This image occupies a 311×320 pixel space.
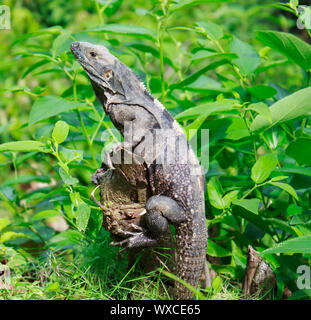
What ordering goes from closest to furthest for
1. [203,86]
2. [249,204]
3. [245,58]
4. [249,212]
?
[249,204] < [249,212] < [245,58] < [203,86]

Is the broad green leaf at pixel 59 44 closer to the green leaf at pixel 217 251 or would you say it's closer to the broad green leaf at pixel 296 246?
the green leaf at pixel 217 251

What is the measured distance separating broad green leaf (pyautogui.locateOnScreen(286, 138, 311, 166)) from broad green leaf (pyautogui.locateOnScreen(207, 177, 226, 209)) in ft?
1.44

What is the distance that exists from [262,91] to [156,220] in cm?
109

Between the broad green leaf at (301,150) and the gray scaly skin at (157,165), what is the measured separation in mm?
568

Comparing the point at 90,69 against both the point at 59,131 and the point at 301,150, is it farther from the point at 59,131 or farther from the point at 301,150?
the point at 301,150

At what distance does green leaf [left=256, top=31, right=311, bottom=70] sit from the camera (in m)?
2.17

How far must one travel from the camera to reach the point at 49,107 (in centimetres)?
226

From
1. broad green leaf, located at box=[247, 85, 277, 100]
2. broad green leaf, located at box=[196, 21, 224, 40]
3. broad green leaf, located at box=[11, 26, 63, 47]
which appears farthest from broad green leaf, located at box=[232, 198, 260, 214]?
broad green leaf, located at box=[11, 26, 63, 47]

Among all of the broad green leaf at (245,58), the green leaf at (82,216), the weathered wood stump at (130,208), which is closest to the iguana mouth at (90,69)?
the weathered wood stump at (130,208)

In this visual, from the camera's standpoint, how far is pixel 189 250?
195 cm

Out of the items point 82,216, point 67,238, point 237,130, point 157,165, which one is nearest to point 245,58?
point 237,130

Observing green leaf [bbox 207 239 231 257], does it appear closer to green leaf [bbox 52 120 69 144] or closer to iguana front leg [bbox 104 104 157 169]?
iguana front leg [bbox 104 104 157 169]

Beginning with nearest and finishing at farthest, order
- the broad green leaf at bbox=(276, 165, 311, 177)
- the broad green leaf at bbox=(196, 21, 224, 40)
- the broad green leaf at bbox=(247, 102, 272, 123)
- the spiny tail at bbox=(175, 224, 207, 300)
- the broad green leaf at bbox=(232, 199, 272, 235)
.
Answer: the broad green leaf at bbox=(247, 102, 272, 123) → the spiny tail at bbox=(175, 224, 207, 300) → the broad green leaf at bbox=(232, 199, 272, 235) → the broad green leaf at bbox=(276, 165, 311, 177) → the broad green leaf at bbox=(196, 21, 224, 40)
